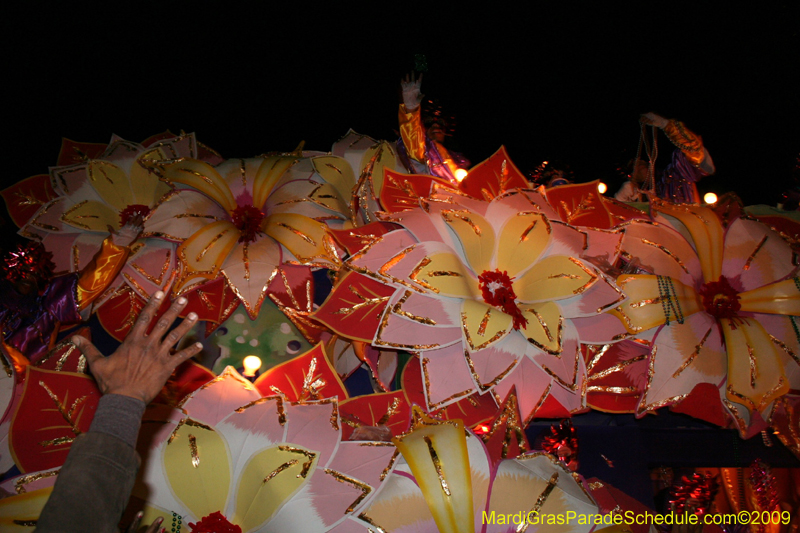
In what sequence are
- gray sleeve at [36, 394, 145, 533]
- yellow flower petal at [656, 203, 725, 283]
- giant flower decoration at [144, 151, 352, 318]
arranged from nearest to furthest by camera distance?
gray sleeve at [36, 394, 145, 533]
giant flower decoration at [144, 151, 352, 318]
yellow flower petal at [656, 203, 725, 283]

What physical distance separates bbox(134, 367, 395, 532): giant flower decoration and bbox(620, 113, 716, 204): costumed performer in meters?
1.47

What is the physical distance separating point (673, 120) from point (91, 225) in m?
1.98

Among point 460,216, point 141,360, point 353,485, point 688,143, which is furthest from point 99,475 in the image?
point 688,143

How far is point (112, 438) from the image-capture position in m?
0.80

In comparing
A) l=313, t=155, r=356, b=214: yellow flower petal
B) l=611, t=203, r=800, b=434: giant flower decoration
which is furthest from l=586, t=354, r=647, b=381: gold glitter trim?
l=313, t=155, r=356, b=214: yellow flower petal

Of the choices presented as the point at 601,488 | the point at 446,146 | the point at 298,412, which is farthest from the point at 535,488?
the point at 446,146

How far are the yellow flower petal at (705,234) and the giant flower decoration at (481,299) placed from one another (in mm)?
368

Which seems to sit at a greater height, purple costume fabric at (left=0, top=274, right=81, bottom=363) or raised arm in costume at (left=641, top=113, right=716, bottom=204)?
raised arm in costume at (left=641, top=113, right=716, bottom=204)

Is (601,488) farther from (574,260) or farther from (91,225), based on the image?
(91,225)

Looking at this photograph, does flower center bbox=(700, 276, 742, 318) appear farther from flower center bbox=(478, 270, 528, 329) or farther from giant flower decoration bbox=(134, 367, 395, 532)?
giant flower decoration bbox=(134, 367, 395, 532)

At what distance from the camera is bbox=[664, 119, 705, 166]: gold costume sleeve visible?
1995 mm

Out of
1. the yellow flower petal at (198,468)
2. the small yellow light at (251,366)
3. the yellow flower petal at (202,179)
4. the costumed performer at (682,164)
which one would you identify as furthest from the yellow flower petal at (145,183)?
the costumed performer at (682,164)

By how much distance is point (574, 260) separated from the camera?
1.51 m

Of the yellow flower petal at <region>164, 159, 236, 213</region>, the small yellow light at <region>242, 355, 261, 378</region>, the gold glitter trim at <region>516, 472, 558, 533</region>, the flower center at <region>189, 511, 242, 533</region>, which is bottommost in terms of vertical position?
the flower center at <region>189, 511, 242, 533</region>
